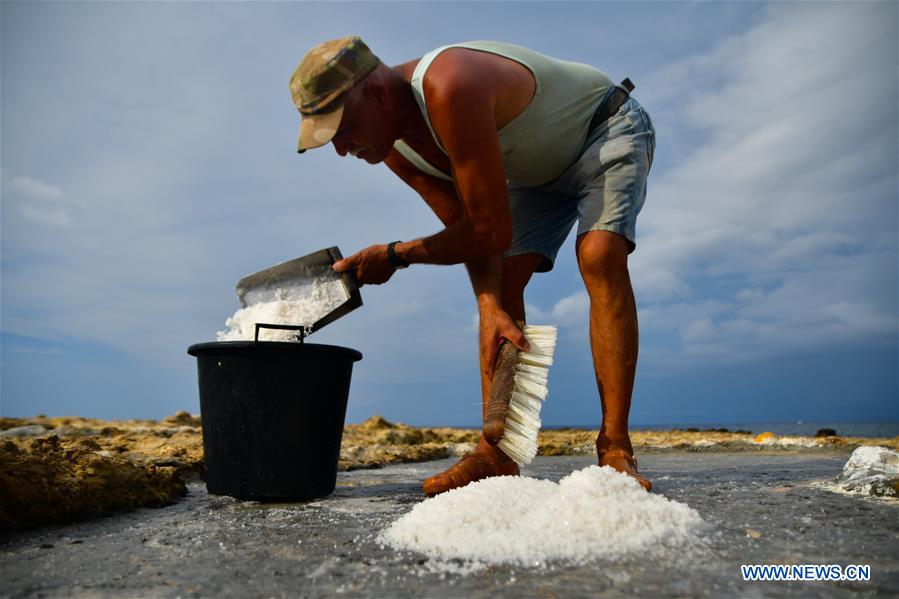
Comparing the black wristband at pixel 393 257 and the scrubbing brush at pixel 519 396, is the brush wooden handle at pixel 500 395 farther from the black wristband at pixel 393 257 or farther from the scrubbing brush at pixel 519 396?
the black wristband at pixel 393 257

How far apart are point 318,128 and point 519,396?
126 centimetres

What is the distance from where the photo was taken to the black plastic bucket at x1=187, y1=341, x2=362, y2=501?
8.36ft

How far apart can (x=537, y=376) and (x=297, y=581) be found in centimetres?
121

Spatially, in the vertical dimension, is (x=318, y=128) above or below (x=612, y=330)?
above

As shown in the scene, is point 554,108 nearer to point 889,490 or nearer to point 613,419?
point 613,419

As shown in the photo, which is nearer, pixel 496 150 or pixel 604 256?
pixel 496 150

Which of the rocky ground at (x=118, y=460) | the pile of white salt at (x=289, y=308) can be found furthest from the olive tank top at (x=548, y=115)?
the rocky ground at (x=118, y=460)

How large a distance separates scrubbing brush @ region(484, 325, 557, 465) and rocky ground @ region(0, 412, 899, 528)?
142cm

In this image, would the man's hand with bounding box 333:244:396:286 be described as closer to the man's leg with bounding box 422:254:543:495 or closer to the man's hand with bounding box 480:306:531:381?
the man's hand with bounding box 480:306:531:381

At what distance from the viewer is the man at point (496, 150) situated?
Result: 229 centimetres

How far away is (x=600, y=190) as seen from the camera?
2.56 metres

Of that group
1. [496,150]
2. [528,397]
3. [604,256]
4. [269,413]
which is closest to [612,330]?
[604,256]

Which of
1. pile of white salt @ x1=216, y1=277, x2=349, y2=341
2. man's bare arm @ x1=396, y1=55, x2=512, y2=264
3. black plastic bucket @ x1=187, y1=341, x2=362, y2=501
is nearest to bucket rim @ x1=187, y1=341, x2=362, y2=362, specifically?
black plastic bucket @ x1=187, y1=341, x2=362, y2=501

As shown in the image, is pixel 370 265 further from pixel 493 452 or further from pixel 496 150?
pixel 493 452
